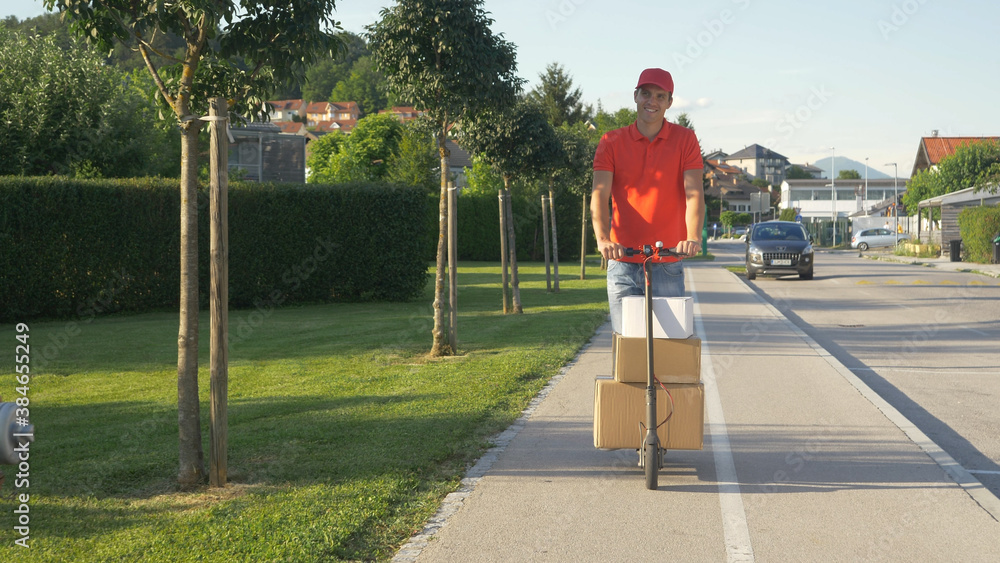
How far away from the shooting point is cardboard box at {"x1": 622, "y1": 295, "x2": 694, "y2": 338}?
16.9ft

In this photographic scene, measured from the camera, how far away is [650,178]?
17.4ft

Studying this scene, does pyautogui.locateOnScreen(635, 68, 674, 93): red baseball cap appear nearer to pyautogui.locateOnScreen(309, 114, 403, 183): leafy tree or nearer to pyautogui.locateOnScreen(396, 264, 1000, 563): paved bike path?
pyautogui.locateOnScreen(396, 264, 1000, 563): paved bike path

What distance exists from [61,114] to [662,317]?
20381 mm

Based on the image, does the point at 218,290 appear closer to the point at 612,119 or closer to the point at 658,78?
the point at 658,78

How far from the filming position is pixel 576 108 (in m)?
67.8

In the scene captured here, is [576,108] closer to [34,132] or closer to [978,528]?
[34,132]

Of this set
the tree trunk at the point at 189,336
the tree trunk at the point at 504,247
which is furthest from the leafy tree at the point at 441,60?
the tree trunk at the point at 189,336

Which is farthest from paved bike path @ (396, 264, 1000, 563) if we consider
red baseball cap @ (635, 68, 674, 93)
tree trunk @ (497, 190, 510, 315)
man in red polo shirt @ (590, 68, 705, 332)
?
tree trunk @ (497, 190, 510, 315)

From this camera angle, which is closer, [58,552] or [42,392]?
[58,552]

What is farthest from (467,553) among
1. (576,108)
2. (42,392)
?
(576,108)

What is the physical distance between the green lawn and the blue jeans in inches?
55.0

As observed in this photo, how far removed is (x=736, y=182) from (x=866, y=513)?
16617 centimetres

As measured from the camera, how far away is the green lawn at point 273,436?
4.12m

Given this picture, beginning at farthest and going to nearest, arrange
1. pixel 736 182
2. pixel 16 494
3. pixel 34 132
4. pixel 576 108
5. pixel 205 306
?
pixel 736 182, pixel 576 108, pixel 34 132, pixel 205 306, pixel 16 494
